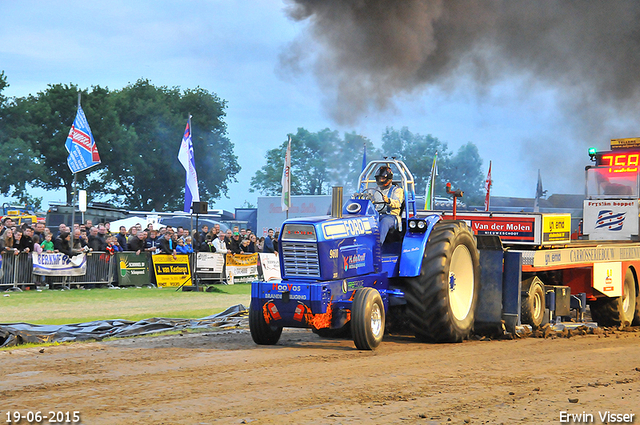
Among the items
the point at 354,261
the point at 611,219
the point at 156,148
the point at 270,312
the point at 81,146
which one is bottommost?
the point at 270,312

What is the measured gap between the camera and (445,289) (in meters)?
9.88

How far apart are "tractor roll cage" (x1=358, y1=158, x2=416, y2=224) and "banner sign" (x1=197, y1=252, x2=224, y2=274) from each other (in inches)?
498

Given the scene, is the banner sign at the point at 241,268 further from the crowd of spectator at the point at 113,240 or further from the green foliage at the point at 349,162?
the green foliage at the point at 349,162

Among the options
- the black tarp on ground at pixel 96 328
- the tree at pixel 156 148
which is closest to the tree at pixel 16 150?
the tree at pixel 156 148

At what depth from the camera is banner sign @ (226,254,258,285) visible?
2395cm

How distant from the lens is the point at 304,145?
35938 mm

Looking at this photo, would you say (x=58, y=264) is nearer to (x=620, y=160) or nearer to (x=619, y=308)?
(x=619, y=308)

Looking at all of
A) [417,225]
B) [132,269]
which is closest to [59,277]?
[132,269]

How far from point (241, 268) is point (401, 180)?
14.6 m

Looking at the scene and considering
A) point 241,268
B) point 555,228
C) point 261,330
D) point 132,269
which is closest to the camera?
point 261,330

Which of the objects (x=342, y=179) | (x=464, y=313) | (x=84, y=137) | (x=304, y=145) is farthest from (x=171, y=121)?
(x=464, y=313)

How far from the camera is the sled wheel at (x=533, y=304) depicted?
1166 centimetres

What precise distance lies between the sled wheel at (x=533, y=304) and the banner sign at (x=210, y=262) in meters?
12.7

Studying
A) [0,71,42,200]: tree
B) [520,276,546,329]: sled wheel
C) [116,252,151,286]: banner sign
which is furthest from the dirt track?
[0,71,42,200]: tree
